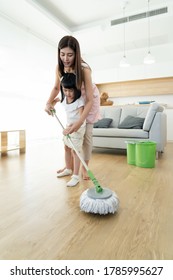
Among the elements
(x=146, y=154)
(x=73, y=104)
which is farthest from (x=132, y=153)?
(x=73, y=104)

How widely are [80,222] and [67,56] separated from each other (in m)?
1.02

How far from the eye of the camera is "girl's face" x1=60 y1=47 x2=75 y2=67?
1287 millimetres

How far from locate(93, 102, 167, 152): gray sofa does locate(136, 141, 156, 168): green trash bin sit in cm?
56

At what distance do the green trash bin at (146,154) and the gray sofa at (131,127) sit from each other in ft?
1.82

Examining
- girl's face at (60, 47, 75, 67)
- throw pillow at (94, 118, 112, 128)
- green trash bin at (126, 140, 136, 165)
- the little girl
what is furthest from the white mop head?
throw pillow at (94, 118, 112, 128)

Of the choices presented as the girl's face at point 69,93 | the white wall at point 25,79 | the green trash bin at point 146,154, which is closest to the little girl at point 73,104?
the girl's face at point 69,93

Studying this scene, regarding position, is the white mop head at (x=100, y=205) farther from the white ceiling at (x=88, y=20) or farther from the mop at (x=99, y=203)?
the white ceiling at (x=88, y=20)

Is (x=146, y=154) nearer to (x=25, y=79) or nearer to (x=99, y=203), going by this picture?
(x=99, y=203)

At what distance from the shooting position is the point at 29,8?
307cm

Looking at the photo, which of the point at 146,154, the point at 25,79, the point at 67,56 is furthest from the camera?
the point at 25,79

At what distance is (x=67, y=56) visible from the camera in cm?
130

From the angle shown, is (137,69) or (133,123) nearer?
(133,123)

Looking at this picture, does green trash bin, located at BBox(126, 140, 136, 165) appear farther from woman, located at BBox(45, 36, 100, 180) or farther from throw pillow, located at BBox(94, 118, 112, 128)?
throw pillow, located at BBox(94, 118, 112, 128)

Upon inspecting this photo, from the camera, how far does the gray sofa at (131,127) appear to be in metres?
2.54
